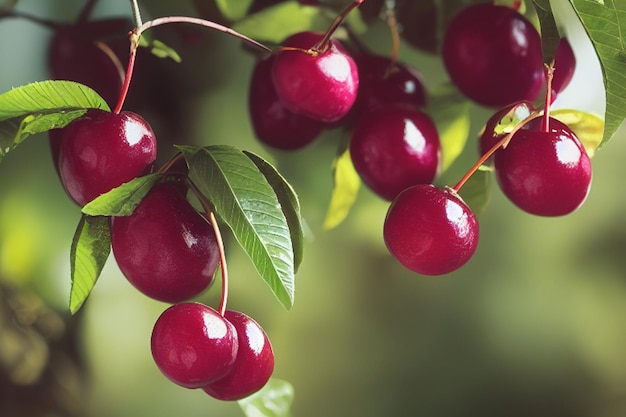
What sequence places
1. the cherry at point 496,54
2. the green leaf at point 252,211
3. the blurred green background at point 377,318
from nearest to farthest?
the green leaf at point 252,211 < the cherry at point 496,54 < the blurred green background at point 377,318

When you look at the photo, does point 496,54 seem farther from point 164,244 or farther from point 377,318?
point 377,318

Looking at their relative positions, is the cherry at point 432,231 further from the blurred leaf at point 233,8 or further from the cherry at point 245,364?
the blurred leaf at point 233,8

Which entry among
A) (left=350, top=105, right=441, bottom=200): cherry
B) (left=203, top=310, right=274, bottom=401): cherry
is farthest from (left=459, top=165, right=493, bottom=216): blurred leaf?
(left=203, top=310, right=274, bottom=401): cherry

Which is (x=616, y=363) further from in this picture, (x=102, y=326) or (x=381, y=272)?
(x=102, y=326)

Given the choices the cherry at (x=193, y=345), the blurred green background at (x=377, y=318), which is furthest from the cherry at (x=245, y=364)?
the blurred green background at (x=377, y=318)

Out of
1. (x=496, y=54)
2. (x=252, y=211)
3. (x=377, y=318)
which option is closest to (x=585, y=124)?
(x=496, y=54)

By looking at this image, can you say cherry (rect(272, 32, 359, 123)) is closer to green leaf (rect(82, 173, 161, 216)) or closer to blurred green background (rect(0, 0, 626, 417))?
green leaf (rect(82, 173, 161, 216))
